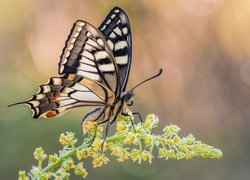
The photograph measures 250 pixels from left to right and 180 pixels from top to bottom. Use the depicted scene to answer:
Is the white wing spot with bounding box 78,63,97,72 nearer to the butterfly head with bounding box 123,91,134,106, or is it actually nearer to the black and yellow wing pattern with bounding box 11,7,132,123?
the black and yellow wing pattern with bounding box 11,7,132,123

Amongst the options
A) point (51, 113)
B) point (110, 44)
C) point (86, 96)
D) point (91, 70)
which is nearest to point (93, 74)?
point (91, 70)

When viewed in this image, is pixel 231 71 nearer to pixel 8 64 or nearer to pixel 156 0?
pixel 156 0

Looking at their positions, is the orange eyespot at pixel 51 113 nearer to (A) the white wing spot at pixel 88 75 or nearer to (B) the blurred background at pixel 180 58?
(A) the white wing spot at pixel 88 75

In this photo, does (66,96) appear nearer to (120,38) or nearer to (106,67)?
(106,67)

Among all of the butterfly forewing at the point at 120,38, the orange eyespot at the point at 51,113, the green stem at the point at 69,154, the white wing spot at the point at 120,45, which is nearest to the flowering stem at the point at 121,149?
the green stem at the point at 69,154

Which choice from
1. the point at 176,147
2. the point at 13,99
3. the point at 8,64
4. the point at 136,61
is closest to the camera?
the point at 176,147

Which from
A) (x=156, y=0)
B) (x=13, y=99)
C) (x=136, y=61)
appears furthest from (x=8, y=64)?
(x=156, y=0)

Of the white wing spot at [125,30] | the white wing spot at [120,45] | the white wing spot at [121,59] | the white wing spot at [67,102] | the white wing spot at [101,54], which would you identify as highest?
the white wing spot at [125,30]
